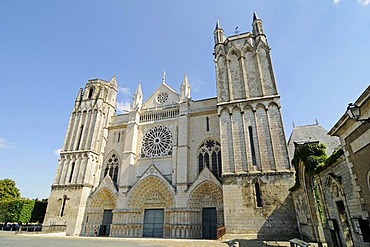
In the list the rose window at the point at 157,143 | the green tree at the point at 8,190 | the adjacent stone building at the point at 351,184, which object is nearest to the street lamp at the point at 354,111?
the adjacent stone building at the point at 351,184

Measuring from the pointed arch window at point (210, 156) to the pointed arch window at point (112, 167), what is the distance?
318 inches

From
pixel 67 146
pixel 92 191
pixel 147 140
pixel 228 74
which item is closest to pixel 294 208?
pixel 228 74

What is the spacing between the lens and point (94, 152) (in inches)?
800

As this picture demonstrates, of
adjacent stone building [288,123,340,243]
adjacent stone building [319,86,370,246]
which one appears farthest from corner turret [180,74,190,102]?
adjacent stone building [319,86,370,246]

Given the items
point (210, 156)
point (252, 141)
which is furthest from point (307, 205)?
point (210, 156)

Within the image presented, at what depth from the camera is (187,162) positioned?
692 inches

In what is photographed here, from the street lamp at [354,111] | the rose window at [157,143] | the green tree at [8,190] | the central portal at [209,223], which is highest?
the rose window at [157,143]

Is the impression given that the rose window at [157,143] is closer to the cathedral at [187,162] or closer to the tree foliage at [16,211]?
the cathedral at [187,162]

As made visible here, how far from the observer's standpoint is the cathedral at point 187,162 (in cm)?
1369

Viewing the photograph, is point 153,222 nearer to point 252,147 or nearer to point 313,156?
point 252,147

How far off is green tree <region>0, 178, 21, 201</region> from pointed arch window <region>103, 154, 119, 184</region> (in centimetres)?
1677

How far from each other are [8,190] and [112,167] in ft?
58.0

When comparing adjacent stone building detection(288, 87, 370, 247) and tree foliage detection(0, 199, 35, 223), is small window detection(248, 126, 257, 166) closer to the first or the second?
adjacent stone building detection(288, 87, 370, 247)

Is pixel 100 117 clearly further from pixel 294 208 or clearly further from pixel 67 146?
pixel 294 208
